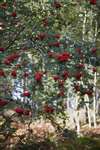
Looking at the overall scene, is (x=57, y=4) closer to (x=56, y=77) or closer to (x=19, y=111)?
(x=56, y=77)

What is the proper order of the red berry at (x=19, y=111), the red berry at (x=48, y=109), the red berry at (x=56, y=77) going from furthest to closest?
the red berry at (x=48, y=109) < the red berry at (x=19, y=111) < the red berry at (x=56, y=77)

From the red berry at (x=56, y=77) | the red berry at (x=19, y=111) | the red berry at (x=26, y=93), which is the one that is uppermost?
the red berry at (x=56, y=77)

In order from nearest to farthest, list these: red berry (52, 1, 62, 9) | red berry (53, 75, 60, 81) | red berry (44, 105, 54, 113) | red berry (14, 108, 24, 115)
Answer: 1. red berry (53, 75, 60, 81)
2. red berry (14, 108, 24, 115)
3. red berry (44, 105, 54, 113)
4. red berry (52, 1, 62, 9)

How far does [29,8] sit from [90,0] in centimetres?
92

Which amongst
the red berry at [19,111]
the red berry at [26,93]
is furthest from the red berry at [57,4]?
the red berry at [19,111]

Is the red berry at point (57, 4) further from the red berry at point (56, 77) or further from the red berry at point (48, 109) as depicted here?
the red berry at point (48, 109)

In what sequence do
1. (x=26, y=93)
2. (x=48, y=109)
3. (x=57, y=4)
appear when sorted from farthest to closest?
(x=57, y=4) < (x=48, y=109) < (x=26, y=93)

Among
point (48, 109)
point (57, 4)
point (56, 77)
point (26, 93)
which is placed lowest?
point (48, 109)

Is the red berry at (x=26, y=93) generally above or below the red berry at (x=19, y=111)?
above

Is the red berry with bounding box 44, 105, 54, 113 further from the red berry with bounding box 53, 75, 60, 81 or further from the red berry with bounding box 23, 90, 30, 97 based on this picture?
the red berry with bounding box 53, 75, 60, 81

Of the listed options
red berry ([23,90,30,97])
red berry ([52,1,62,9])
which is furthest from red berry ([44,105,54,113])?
red berry ([52,1,62,9])

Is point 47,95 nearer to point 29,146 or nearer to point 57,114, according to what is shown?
point 57,114

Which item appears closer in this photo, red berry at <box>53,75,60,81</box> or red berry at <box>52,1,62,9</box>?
red berry at <box>53,75,60,81</box>

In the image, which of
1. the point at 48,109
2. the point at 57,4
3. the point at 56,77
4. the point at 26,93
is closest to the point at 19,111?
the point at 26,93
